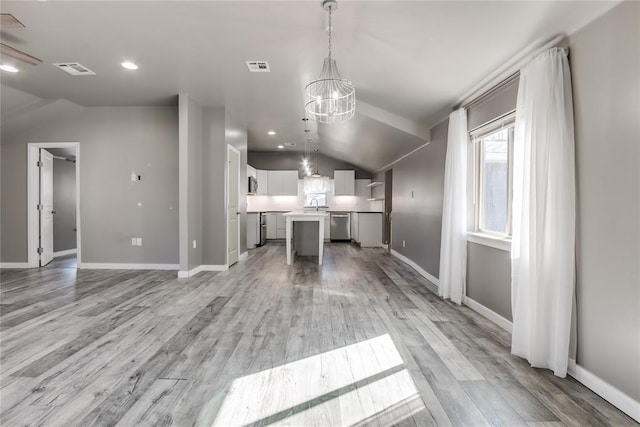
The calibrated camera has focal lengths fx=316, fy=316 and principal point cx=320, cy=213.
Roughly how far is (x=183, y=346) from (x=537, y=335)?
8.17 ft

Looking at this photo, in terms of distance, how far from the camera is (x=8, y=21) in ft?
8.09

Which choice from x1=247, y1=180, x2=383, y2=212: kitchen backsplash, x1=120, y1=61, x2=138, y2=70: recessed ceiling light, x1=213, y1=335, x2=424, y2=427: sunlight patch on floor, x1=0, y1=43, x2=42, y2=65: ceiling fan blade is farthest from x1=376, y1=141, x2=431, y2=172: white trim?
x1=0, y1=43, x2=42, y2=65: ceiling fan blade

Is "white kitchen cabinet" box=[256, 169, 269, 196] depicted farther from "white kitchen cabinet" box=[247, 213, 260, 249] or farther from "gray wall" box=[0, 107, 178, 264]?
"gray wall" box=[0, 107, 178, 264]

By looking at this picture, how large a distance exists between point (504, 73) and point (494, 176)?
0.97 m

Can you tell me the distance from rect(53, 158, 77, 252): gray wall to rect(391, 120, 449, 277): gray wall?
701cm

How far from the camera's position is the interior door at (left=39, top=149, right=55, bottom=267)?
5387mm

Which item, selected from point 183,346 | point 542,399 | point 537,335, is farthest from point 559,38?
point 183,346

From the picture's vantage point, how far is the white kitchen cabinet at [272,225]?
9516 mm

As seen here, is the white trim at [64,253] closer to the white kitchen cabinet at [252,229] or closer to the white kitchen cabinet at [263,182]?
the white kitchen cabinet at [252,229]

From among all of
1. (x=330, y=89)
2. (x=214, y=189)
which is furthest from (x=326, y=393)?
(x=214, y=189)

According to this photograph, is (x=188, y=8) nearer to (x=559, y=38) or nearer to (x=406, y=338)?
(x=559, y=38)

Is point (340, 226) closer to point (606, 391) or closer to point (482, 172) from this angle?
point (482, 172)

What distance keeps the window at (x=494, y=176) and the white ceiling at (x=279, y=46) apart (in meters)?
0.53

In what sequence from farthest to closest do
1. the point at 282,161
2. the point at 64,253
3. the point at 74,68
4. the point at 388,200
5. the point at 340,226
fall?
1. the point at 282,161
2. the point at 340,226
3. the point at 388,200
4. the point at 64,253
5. the point at 74,68
